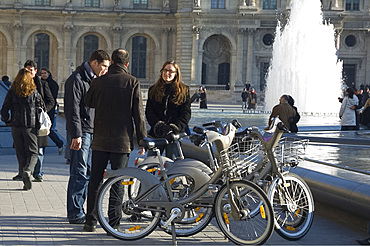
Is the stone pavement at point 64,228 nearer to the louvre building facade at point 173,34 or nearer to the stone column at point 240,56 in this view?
the stone column at point 240,56

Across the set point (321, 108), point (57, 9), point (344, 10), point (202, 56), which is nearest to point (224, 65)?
point (202, 56)

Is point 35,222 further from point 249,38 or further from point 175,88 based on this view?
point 249,38

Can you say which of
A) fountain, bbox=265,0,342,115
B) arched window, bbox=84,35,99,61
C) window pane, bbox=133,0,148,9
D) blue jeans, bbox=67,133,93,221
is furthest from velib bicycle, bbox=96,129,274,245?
window pane, bbox=133,0,148,9

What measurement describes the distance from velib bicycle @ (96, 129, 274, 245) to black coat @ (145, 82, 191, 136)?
1.18m

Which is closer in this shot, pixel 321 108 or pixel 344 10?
pixel 321 108

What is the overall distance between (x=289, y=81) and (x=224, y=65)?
60.3 ft

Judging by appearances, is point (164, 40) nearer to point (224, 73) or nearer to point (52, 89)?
point (224, 73)

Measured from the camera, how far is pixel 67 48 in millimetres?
55625

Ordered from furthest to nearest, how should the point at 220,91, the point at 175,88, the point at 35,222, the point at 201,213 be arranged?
the point at 220,91 → the point at 175,88 → the point at 35,222 → the point at 201,213

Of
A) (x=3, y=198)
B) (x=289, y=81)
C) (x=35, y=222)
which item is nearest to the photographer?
(x=35, y=222)

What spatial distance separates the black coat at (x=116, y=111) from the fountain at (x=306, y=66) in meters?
28.1

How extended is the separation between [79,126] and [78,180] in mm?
655

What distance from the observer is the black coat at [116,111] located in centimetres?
682

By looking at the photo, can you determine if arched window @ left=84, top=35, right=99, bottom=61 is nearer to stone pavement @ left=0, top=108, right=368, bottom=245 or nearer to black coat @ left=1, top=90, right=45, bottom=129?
black coat @ left=1, top=90, right=45, bottom=129
